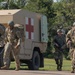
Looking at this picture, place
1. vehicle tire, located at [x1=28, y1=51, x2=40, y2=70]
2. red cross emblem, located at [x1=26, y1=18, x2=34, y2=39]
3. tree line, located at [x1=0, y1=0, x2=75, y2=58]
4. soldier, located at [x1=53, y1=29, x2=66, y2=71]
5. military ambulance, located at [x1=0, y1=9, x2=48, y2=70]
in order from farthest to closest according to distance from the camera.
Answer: tree line, located at [x1=0, y1=0, x2=75, y2=58], vehicle tire, located at [x1=28, y1=51, x2=40, y2=70], red cross emblem, located at [x1=26, y1=18, x2=34, y2=39], soldier, located at [x1=53, y1=29, x2=66, y2=71], military ambulance, located at [x1=0, y1=9, x2=48, y2=70]

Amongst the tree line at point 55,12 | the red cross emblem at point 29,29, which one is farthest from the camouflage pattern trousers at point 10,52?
the tree line at point 55,12

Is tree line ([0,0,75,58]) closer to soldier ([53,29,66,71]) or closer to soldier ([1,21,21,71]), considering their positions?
soldier ([53,29,66,71])

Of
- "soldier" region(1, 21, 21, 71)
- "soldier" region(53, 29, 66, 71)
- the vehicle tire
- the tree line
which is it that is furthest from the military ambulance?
the tree line

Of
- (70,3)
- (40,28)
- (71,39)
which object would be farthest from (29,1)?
(71,39)

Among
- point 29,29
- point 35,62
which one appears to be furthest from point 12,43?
point 35,62

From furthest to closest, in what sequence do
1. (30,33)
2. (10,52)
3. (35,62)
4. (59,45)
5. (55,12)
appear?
(55,12)
(35,62)
(30,33)
(59,45)
(10,52)

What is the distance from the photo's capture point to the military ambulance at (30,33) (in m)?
17.0

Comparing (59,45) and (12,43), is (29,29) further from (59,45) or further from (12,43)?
(12,43)

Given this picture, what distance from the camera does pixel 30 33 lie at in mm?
17938

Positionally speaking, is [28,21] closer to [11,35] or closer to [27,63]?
[27,63]

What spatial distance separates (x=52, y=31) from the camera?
59125 mm

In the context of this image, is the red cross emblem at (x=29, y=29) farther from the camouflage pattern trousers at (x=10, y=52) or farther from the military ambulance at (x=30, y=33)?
the camouflage pattern trousers at (x=10, y=52)

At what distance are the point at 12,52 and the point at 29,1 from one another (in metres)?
56.9

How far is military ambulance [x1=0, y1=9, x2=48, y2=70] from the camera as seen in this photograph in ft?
55.6
